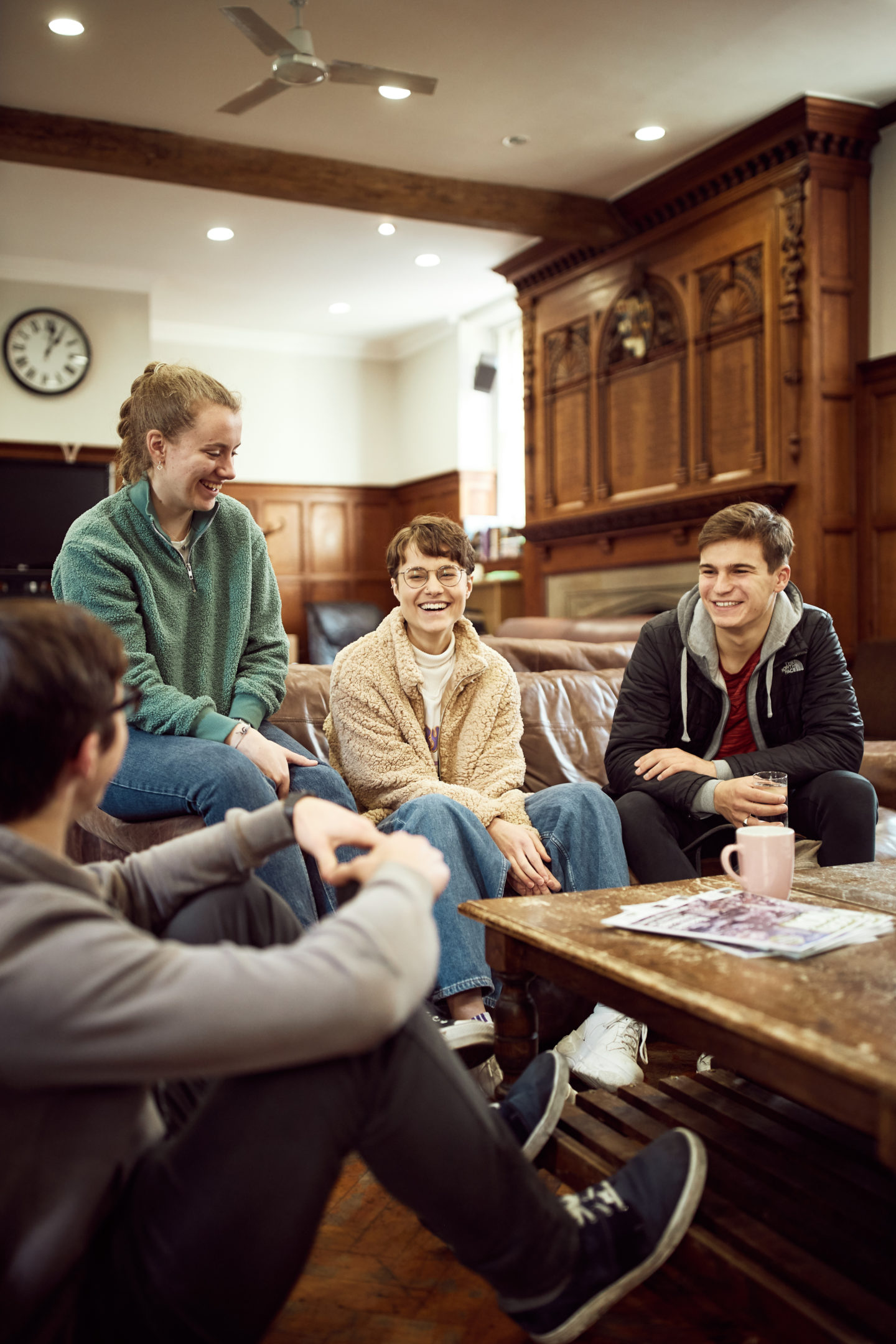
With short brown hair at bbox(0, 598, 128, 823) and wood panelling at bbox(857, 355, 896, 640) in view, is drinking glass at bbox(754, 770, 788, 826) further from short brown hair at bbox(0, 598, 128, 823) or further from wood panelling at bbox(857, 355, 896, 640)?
wood panelling at bbox(857, 355, 896, 640)

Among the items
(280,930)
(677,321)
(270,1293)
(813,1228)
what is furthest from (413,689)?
(677,321)

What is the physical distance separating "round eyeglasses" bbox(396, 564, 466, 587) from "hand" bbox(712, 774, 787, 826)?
0.65 meters

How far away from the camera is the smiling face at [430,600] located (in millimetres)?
2148

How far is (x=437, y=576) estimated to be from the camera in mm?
2152

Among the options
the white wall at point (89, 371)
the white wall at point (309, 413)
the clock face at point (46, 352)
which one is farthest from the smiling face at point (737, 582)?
the white wall at point (309, 413)

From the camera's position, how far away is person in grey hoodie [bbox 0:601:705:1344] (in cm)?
76

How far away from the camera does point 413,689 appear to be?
85.2 inches

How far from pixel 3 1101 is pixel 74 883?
0.53 feet

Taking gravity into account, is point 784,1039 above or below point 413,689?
below

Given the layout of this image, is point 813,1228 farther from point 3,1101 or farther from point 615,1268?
point 3,1101

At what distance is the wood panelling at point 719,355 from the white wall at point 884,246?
0.05 metres

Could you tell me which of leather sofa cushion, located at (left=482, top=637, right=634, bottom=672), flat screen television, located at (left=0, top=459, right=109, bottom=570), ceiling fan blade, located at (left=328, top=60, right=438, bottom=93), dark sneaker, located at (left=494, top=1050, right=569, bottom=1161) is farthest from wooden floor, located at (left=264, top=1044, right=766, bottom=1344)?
flat screen television, located at (left=0, top=459, right=109, bottom=570)

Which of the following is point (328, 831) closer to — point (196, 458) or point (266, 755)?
point (266, 755)

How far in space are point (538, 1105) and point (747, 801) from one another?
0.89 metres
